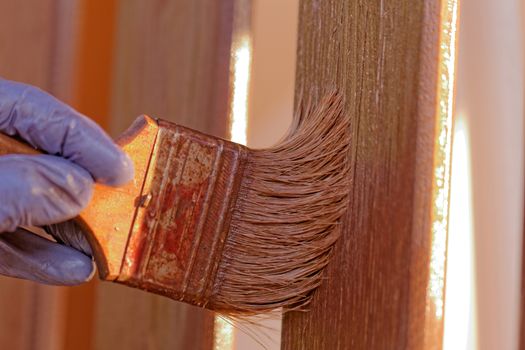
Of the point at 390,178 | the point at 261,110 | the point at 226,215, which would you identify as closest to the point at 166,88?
the point at 261,110

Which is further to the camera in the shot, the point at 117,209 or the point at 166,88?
Answer: the point at 166,88

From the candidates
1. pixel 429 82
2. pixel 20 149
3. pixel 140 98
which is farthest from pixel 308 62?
pixel 140 98

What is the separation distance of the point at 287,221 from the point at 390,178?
0.40ft

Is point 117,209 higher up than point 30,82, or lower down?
lower down

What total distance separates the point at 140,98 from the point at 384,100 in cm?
52

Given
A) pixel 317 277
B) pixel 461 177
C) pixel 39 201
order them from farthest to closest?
pixel 461 177 → pixel 317 277 → pixel 39 201

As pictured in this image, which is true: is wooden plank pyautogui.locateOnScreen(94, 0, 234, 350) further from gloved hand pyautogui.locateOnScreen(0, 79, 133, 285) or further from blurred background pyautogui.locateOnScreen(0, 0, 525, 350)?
gloved hand pyautogui.locateOnScreen(0, 79, 133, 285)

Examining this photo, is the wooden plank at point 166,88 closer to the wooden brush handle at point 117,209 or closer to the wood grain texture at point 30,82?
the wood grain texture at point 30,82

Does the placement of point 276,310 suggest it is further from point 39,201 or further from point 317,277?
point 39,201

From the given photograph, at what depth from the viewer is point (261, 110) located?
111 cm

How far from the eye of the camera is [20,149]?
2.23ft

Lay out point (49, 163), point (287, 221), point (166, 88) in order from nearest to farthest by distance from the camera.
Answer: point (49, 163)
point (287, 221)
point (166, 88)

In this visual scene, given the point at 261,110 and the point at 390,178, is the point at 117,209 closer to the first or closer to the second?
the point at 390,178

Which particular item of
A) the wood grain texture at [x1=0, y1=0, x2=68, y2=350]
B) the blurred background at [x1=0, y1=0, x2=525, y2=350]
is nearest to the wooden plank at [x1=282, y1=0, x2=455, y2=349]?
the blurred background at [x1=0, y1=0, x2=525, y2=350]
